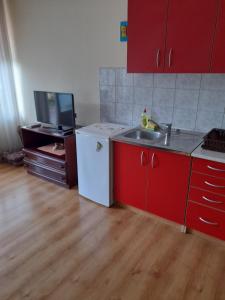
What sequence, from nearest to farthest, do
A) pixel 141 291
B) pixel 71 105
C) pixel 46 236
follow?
pixel 141 291 → pixel 46 236 → pixel 71 105

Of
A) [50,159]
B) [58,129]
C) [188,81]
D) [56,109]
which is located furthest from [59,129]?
[188,81]

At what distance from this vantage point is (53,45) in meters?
3.21

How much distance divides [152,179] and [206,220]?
22.6 inches

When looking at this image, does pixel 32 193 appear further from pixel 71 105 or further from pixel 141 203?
pixel 141 203

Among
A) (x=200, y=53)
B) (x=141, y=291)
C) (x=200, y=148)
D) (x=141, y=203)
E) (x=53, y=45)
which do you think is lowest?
(x=141, y=291)

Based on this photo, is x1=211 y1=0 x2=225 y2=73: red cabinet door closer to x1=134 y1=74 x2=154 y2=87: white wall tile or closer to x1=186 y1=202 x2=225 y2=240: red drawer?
x1=134 y1=74 x2=154 y2=87: white wall tile

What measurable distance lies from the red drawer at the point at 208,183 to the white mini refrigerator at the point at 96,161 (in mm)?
854

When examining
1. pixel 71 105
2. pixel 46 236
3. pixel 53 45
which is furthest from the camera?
pixel 53 45

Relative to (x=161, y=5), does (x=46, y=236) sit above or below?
below

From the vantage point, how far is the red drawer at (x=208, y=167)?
1799mm

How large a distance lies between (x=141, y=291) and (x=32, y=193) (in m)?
1.79

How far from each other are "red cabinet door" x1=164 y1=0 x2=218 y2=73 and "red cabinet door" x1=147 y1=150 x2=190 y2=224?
0.77 metres

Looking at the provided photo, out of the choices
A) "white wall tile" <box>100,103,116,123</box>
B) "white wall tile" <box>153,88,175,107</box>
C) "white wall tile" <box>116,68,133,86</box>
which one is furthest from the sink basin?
"white wall tile" <box>116,68,133,86</box>

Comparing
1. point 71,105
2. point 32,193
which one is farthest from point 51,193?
point 71,105
